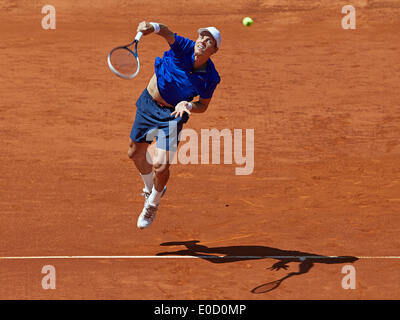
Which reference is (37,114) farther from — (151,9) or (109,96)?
(151,9)

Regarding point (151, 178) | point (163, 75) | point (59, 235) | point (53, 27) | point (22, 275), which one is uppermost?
point (53, 27)

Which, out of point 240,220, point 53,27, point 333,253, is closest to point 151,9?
point 53,27

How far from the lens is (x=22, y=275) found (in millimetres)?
8664

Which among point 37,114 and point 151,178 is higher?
point 37,114

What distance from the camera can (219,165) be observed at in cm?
1263

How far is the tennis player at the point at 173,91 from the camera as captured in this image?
8719 millimetres

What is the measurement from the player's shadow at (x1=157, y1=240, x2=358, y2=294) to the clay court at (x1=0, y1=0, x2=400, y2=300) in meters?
0.04

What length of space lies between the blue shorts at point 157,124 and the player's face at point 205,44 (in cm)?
72

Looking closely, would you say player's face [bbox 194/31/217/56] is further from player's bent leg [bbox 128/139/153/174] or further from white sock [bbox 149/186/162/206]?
white sock [bbox 149/186/162/206]

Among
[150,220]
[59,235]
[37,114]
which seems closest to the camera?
[150,220]

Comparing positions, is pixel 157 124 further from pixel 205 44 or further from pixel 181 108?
pixel 205 44

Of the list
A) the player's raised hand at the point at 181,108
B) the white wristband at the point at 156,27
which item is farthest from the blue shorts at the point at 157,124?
the white wristband at the point at 156,27

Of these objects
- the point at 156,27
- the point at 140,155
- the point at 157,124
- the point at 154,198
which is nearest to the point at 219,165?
the point at 140,155

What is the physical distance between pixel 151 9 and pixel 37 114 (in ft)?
19.9
